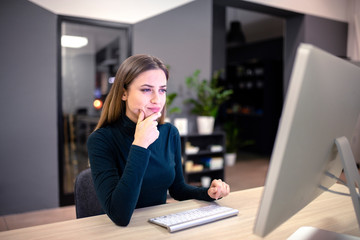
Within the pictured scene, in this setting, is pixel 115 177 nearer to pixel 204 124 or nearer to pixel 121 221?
pixel 121 221

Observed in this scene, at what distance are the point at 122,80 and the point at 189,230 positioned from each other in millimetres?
691

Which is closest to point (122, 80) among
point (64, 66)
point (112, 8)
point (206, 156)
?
point (64, 66)

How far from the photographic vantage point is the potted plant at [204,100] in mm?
4598

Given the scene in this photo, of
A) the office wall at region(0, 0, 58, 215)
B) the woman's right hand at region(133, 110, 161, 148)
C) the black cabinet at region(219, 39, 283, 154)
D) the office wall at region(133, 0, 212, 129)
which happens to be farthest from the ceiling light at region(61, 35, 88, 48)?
the black cabinet at region(219, 39, 283, 154)

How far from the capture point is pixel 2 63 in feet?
11.5

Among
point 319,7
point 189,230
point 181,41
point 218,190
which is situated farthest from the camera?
point 319,7

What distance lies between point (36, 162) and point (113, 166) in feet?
9.09

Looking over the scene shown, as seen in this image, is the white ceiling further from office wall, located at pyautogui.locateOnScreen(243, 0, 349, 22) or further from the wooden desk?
the wooden desk

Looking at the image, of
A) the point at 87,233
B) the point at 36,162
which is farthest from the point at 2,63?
the point at 87,233

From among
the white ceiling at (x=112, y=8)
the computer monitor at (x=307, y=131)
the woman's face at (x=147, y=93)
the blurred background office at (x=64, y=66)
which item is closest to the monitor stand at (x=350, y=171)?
the computer monitor at (x=307, y=131)

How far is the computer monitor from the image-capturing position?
1.95ft

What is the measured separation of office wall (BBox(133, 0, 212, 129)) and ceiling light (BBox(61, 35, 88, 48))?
0.68 metres

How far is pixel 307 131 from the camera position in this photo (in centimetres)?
66

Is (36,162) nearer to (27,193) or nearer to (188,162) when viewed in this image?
(27,193)
